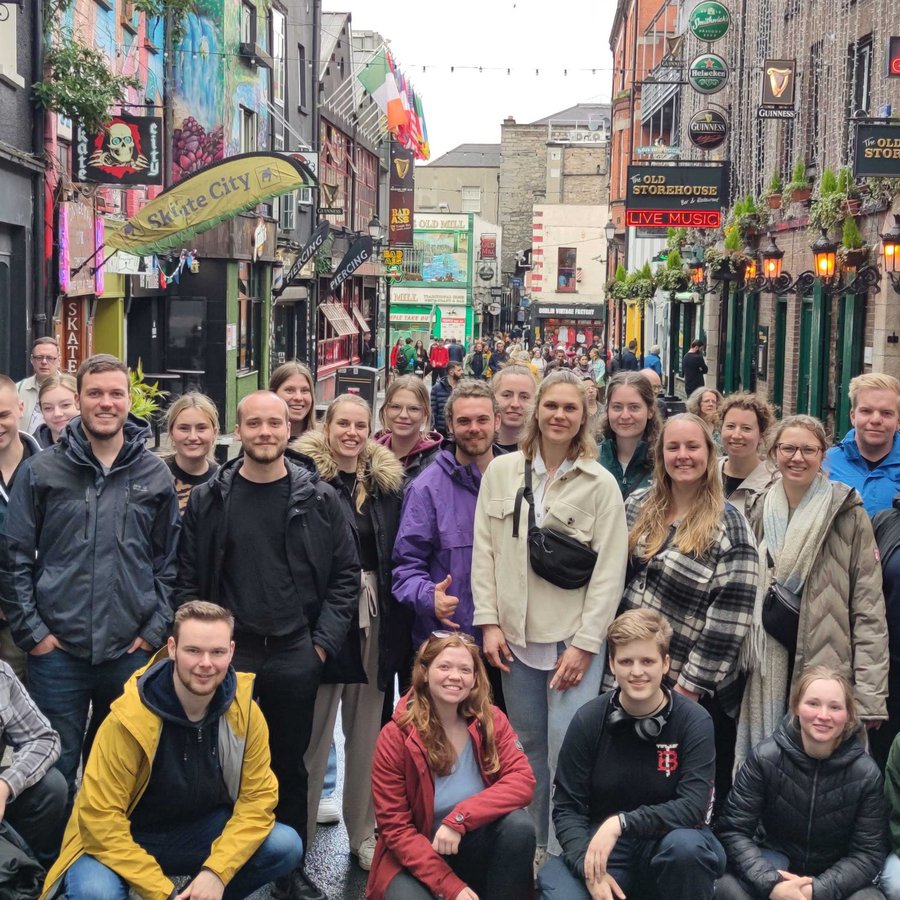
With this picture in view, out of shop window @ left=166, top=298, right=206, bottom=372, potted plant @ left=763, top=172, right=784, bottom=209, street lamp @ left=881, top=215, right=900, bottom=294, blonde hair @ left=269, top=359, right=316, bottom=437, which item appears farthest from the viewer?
shop window @ left=166, top=298, right=206, bottom=372

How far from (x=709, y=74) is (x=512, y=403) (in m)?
18.7

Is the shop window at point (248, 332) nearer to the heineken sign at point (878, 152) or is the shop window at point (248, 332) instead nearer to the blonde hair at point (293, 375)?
the heineken sign at point (878, 152)

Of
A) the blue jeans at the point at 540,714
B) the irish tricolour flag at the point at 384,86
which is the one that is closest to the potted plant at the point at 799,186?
the irish tricolour flag at the point at 384,86

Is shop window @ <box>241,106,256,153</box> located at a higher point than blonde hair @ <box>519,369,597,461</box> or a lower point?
higher

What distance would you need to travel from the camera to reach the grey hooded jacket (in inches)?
210

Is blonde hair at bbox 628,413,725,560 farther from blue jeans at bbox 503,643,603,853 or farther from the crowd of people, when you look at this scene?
blue jeans at bbox 503,643,603,853

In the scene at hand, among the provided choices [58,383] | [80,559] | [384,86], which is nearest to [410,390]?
[80,559]

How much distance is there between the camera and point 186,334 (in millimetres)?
25828

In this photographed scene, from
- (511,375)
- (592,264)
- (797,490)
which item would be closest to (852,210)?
(511,375)

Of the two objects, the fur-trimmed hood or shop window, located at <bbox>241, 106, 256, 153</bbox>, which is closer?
the fur-trimmed hood

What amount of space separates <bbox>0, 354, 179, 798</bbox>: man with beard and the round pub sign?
67.1ft

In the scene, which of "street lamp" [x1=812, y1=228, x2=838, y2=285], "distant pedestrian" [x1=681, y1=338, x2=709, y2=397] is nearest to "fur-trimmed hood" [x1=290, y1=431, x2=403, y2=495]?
"street lamp" [x1=812, y1=228, x2=838, y2=285]

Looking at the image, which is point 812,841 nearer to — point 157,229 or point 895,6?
point 157,229

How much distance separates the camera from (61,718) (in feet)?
17.7
